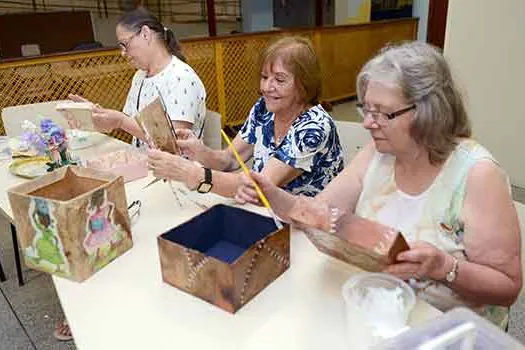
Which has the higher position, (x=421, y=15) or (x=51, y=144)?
(x=421, y=15)

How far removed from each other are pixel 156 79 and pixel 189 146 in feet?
1.85

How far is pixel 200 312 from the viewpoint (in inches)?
41.9

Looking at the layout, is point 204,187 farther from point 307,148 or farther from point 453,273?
point 453,273

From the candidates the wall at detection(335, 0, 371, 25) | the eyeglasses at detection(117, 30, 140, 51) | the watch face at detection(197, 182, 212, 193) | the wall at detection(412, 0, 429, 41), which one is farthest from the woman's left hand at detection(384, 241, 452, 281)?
the wall at detection(412, 0, 429, 41)

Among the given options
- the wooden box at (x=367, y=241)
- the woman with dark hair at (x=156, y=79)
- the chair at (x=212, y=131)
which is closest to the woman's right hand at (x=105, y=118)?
the woman with dark hair at (x=156, y=79)

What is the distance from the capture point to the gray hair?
1.18m

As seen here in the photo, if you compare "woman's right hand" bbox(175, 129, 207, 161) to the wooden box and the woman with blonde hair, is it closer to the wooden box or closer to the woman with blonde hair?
the woman with blonde hair

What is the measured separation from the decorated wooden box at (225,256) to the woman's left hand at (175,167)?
33cm

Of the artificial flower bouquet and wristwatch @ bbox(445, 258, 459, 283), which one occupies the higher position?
the artificial flower bouquet

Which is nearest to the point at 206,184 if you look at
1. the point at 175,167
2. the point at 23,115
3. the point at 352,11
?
the point at 175,167

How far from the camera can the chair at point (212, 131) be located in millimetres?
2343

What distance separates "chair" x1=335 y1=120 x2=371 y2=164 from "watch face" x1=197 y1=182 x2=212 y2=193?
62 cm

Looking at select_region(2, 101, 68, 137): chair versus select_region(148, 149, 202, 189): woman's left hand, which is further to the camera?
select_region(2, 101, 68, 137): chair

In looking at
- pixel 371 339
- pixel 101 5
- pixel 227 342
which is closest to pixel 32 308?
pixel 227 342
